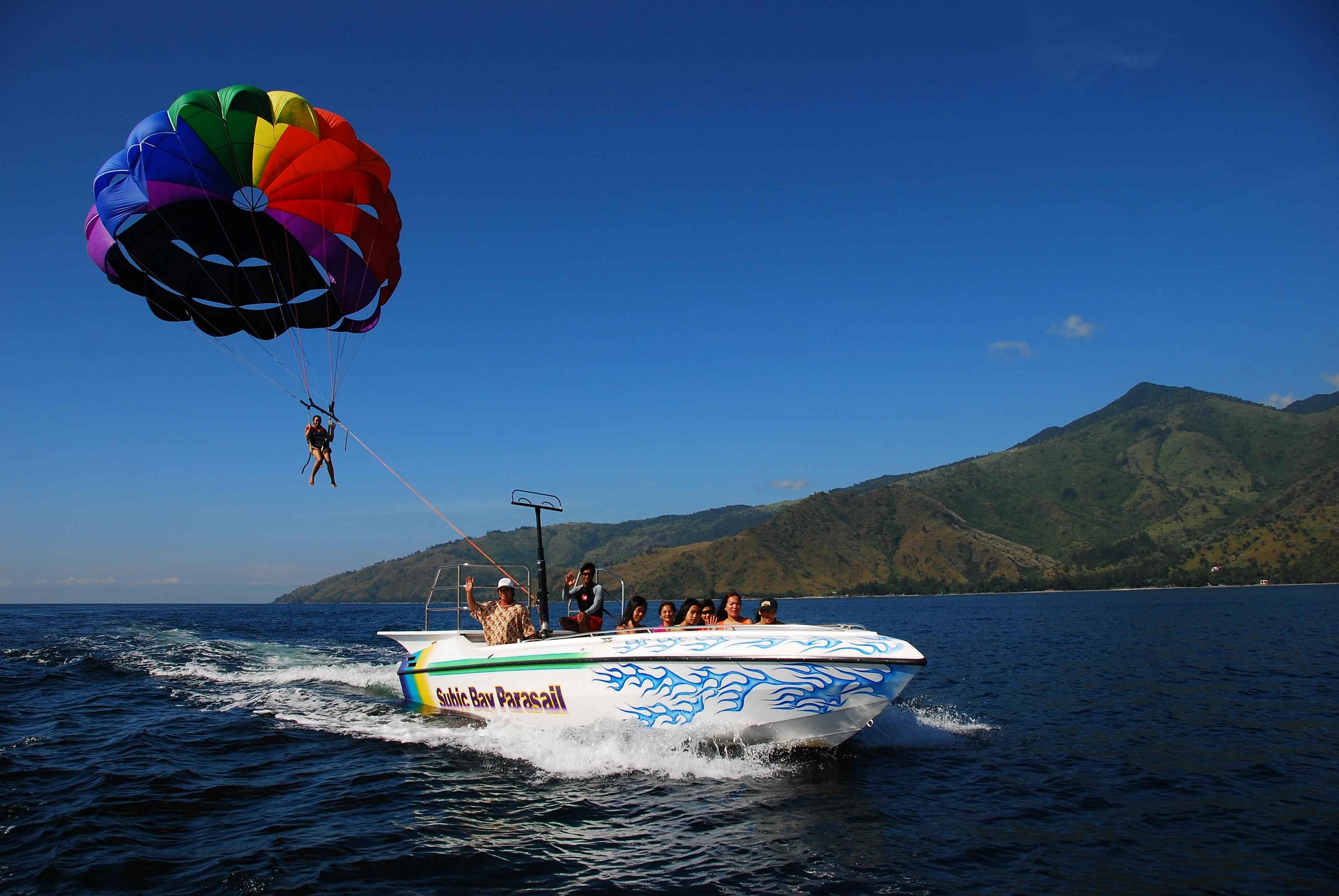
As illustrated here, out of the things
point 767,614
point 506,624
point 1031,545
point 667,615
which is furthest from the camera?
point 1031,545

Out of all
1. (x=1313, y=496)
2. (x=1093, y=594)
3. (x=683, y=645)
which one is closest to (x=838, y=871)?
(x=683, y=645)

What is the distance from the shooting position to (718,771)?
962 centimetres

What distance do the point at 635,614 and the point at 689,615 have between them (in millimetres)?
882

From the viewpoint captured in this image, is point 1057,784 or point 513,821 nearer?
point 513,821

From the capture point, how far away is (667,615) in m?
11.8

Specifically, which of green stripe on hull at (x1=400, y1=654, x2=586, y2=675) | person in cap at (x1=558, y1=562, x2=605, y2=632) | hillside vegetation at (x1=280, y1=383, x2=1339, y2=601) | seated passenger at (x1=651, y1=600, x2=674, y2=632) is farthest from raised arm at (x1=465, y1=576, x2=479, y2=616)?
hillside vegetation at (x1=280, y1=383, x2=1339, y2=601)

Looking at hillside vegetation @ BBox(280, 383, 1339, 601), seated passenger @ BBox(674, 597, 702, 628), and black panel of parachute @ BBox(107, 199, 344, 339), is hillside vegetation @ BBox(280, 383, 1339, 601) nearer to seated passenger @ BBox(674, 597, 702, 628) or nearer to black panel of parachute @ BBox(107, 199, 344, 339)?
black panel of parachute @ BBox(107, 199, 344, 339)

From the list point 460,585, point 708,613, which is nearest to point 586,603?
point 708,613

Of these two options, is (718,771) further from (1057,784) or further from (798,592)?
(798,592)

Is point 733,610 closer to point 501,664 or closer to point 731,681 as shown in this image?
point 731,681

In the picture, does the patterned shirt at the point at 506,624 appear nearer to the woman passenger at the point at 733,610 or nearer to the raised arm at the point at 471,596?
the raised arm at the point at 471,596

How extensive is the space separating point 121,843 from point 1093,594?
131831 millimetres

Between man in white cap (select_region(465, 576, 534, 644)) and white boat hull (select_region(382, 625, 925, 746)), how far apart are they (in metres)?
1.30

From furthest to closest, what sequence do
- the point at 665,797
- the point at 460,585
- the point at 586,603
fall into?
the point at 460,585
the point at 586,603
the point at 665,797
